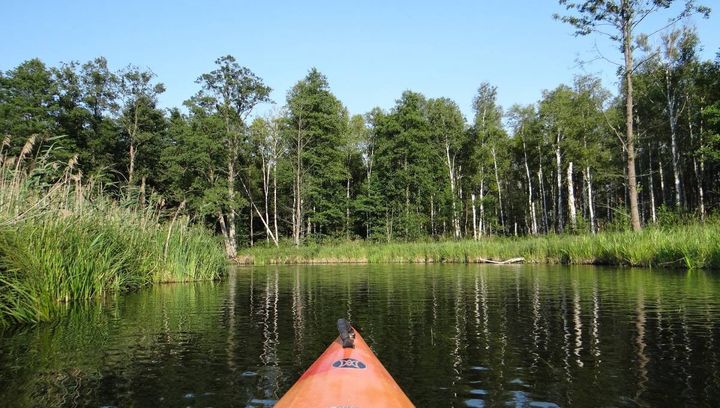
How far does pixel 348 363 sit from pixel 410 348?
279 centimetres

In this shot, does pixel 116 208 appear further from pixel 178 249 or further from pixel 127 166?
pixel 127 166

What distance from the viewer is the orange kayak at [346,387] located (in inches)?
120

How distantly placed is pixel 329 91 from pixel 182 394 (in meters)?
47.2

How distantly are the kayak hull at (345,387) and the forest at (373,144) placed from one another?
32.5 m

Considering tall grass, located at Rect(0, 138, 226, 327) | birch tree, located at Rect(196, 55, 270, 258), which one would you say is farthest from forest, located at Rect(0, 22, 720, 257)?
tall grass, located at Rect(0, 138, 226, 327)

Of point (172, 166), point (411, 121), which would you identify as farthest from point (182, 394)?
point (411, 121)

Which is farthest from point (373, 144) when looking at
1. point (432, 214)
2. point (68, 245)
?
point (68, 245)

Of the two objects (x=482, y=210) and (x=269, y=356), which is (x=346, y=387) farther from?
(x=482, y=210)

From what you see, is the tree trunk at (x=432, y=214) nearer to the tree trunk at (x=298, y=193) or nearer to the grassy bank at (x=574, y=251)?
the tree trunk at (x=298, y=193)

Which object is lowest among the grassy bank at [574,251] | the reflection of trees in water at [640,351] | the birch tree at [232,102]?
the reflection of trees in water at [640,351]

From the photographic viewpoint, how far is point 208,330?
26.0 feet

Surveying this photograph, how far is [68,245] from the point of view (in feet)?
31.9

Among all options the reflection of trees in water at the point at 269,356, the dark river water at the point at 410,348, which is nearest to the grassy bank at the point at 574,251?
the dark river water at the point at 410,348

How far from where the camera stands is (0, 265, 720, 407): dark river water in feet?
15.0
